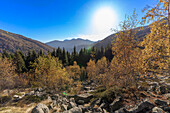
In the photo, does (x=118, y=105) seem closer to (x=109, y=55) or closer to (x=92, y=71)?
(x=92, y=71)

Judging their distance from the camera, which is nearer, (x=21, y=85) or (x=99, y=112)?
(x=99, y=112)

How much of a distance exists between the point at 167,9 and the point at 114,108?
963 centimetres

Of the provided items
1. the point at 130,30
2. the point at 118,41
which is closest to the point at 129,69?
the point at 118,41

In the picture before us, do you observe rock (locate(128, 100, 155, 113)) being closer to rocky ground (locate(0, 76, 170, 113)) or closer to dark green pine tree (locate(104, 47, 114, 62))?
rocky ground (locate(0, 76, 170, 113))

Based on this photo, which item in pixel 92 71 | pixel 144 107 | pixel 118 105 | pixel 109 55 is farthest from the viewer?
pixel 109 55

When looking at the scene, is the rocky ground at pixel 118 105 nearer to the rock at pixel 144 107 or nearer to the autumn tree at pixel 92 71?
the rock at pixel 144 107

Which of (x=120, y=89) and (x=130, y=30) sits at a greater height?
(x=130, y=30)

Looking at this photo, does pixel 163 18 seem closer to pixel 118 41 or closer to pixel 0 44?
pixel 118 41

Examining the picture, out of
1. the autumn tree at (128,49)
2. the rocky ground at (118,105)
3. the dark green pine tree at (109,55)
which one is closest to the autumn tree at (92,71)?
the rocky ground at (118,105)

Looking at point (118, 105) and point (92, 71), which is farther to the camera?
point (92, 71)

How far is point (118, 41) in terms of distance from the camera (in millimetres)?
9938

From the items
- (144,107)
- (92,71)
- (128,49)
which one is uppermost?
(128,49)

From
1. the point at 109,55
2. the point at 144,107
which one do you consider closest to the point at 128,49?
the point at 144,107

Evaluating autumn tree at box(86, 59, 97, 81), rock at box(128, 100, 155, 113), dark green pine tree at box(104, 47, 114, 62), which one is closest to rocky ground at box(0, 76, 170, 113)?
rock at box(128, 100, 155, 113)
